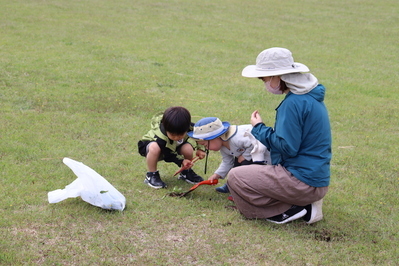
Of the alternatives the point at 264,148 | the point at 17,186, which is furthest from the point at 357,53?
the point at 17,186

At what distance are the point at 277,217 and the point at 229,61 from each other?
731 centimetres

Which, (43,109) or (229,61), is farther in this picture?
(229,61)

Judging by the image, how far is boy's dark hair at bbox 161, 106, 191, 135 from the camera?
458 cm

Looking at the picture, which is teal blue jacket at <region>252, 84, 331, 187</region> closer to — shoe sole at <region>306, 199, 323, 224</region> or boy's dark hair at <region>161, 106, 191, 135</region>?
shoe sole at <region>306, 199, 323, 224</region>

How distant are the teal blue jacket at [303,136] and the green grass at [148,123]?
0.50m

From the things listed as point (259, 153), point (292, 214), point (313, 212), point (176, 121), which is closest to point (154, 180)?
point (176, 121)

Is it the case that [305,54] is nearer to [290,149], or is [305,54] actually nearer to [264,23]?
[264,23]

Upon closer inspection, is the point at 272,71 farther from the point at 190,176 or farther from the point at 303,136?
the point at 190,176

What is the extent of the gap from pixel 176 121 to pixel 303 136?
1.20 m

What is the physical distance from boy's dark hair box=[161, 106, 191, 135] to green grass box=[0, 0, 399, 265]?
607 mm

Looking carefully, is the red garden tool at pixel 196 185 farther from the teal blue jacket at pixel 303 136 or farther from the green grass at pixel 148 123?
the teal blue jacket at pixel 303 136

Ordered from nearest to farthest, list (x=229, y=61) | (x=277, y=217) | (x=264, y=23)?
(x=277, y=217) → (x=229, y=61) → (x=264, y=23)

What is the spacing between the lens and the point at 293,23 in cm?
1652

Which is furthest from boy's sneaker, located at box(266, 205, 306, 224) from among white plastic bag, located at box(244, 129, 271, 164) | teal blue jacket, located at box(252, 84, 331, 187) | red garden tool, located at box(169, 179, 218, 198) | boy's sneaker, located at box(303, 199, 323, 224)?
red garden tool, located at box(169, 179, 218, 198)
